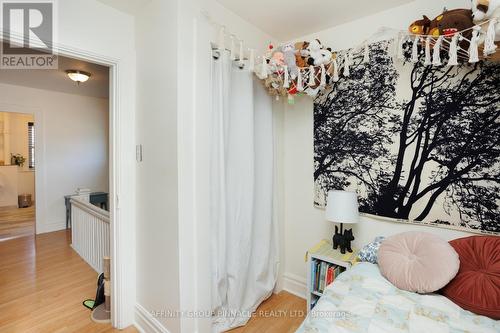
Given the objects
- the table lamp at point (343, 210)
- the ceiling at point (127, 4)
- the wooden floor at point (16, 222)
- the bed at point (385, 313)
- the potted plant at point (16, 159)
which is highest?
the ceiling at point (127, 4)

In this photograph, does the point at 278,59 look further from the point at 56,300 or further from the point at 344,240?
the point at 56,300

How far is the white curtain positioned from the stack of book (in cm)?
45

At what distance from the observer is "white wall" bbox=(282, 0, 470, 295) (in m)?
2.02

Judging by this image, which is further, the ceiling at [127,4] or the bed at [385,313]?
the ceiling at [127,4]

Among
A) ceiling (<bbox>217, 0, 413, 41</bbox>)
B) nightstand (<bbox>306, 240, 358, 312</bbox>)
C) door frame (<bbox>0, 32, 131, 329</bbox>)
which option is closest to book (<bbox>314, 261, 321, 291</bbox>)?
nightstand (<bbox>306, 240, 358, 312</bbox>)

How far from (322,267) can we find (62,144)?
4890mm

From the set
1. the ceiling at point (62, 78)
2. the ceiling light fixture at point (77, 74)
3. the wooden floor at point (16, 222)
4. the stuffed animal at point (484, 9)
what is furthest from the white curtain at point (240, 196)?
the wooden floor at point (16, 222)

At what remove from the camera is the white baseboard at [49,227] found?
4312mm

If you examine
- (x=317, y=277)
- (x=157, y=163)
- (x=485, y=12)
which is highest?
(x=485, y=12)

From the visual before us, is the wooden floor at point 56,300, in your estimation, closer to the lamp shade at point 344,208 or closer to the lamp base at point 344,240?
the lamp base at point 344,240

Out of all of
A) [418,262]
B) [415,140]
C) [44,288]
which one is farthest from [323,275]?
[44,288]

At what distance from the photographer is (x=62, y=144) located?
4.59 m

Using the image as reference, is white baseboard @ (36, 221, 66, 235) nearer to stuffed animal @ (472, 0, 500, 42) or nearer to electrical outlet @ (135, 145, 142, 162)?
electrical outlet @ (135, 145, 142, 162)

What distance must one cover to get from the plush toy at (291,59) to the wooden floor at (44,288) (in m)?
2.39
